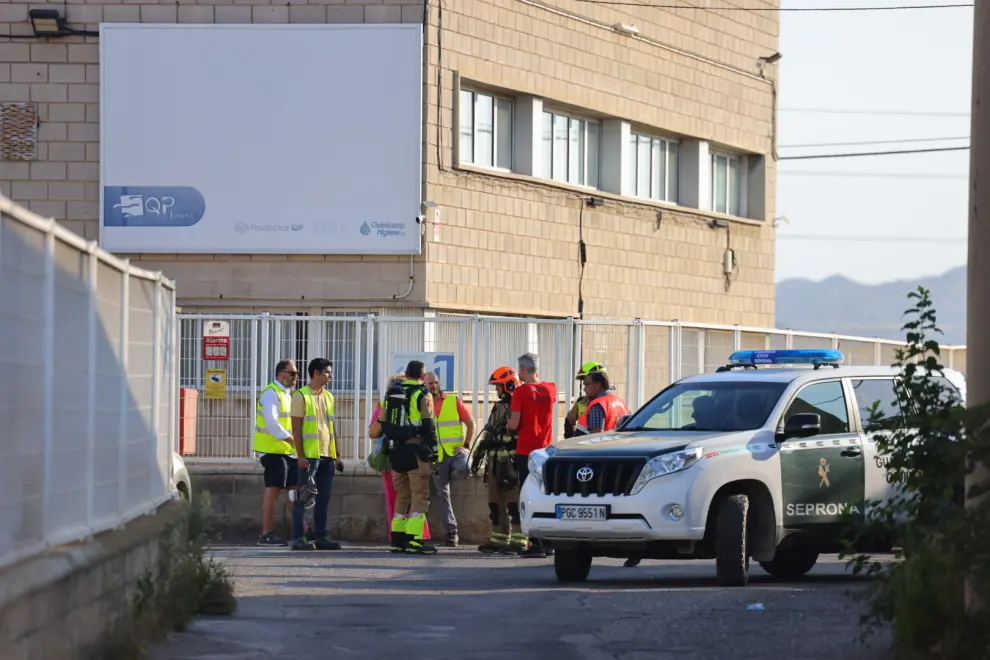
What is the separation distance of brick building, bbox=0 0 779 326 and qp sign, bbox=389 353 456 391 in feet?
14.2

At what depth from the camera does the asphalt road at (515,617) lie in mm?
9852

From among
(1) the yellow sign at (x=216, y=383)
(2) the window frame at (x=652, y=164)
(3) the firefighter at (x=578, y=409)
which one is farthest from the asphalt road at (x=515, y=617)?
(2) the window frame at (x=652, y=164)

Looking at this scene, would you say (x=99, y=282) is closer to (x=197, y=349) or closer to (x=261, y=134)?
(x=197, y=349)

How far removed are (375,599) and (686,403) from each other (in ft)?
11.5

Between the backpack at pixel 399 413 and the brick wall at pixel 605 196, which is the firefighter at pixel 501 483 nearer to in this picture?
the backpack at pixel 399 413

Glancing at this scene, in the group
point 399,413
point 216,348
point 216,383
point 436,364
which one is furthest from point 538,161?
point 399,413

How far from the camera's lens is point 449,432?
60.1 ft

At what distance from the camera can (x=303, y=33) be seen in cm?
2378

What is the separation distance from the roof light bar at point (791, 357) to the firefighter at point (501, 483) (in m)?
2.61

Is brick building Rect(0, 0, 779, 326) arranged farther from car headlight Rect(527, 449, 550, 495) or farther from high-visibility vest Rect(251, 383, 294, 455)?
car headlight Rect(527, 449, 550, 495)

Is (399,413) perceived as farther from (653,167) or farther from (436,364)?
(653,167)

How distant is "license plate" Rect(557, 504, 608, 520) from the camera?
44.4 feet

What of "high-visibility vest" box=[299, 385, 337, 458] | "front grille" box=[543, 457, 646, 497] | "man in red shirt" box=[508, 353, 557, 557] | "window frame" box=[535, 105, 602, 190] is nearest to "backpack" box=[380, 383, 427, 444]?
"high-visibility vest" box=[299, 385, 337, 458]

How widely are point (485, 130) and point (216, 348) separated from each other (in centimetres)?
727
